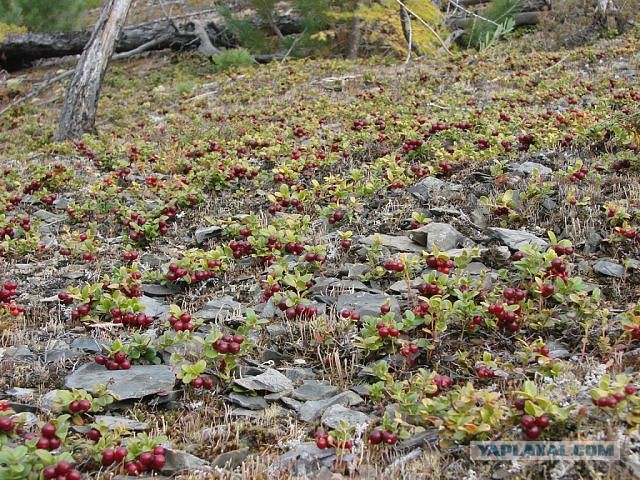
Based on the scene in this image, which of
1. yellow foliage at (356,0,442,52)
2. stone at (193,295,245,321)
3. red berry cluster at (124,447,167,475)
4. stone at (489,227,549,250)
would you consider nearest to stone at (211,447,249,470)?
red berry cluster at (124,447,167,475)

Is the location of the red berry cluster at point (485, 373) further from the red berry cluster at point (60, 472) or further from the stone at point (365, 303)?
the red berry cluster at point (60, 472)

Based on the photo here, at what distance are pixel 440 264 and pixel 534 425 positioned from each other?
1843mm

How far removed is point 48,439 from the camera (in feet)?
9.62

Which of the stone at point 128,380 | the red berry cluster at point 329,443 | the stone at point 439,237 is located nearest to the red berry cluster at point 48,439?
the stone at point 128,380

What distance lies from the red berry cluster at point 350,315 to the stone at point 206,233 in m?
2.55

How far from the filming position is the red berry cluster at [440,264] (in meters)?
4.42

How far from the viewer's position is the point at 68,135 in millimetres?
11750

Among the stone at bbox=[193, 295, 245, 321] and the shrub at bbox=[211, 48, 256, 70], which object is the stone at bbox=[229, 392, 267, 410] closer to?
the stone at bbox=[193, 295, 245, 321]

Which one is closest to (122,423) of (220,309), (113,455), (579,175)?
(113,455)

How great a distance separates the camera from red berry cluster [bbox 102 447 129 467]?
2.90 metres

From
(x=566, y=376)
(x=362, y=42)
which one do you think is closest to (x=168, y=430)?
(x=566, y=376)

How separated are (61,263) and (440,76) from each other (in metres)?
9.87

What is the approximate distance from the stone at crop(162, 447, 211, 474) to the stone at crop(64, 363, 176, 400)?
0.61 metres

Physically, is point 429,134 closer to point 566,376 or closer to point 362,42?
point 566,376
